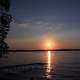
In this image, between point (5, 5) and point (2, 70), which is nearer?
point (5, 5)

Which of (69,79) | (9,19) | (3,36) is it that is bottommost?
(69,79)

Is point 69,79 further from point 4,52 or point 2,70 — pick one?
point 4,52

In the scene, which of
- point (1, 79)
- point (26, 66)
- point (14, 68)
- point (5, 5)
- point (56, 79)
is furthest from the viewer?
point (26, 66)

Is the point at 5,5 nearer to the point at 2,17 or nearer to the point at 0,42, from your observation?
the point at 2,17

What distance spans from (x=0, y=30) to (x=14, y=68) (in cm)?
3418

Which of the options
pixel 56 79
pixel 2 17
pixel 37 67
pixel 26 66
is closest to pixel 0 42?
pixel 2 17

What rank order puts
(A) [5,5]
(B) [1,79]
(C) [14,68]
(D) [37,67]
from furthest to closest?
(D) [37,67] → (C) [14,68] → (B) [1,79] → (A) [5,5]

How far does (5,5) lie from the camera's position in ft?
57.7

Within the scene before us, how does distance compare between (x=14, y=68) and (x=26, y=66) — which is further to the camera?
(x=26, y=66)

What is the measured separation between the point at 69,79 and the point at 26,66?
15116 millimetres

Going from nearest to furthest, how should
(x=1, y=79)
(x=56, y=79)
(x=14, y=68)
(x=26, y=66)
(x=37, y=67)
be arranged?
(x=1, y=79) < (x=56, y=79) < (x=14, y=68) < (x=26, y=66) < (x=37, y=67)

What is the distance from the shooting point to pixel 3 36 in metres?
18.0

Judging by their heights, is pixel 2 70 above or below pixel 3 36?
below

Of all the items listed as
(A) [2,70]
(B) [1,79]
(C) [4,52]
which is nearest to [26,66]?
(A) [2,70]
